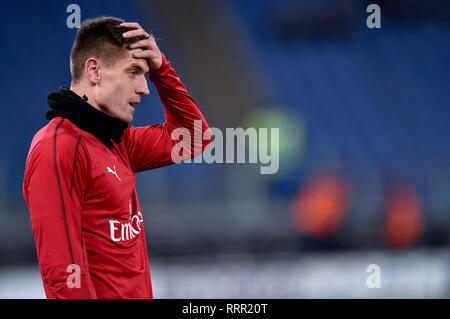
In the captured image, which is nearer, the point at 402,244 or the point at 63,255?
the point at 63,255

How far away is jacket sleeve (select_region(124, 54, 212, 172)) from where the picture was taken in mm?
1740

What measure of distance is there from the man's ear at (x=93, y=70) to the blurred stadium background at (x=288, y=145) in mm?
2798

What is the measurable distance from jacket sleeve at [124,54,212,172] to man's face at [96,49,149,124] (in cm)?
19

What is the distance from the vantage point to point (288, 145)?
5406 mm

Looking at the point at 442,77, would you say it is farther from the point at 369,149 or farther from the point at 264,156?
the point at 264,156

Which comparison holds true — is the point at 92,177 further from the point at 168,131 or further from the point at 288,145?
the point at 288,145

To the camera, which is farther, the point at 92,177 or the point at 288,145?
the point at 288,145

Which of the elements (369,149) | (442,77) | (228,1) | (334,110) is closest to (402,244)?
(369,149)

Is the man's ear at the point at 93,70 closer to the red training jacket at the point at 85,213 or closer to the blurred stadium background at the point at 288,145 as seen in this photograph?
the red training jacket at the point at 85,213

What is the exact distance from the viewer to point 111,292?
1421 millimetres

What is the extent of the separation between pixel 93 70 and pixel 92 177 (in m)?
0.33

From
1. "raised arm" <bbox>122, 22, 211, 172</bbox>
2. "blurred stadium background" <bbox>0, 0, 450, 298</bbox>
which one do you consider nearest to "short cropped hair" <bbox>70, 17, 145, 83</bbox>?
"raised arm" <bbox>122, 22, 211, 172</bbox>

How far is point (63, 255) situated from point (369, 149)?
15.9 ft

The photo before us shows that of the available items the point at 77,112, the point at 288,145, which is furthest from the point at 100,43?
the point at 288,145
